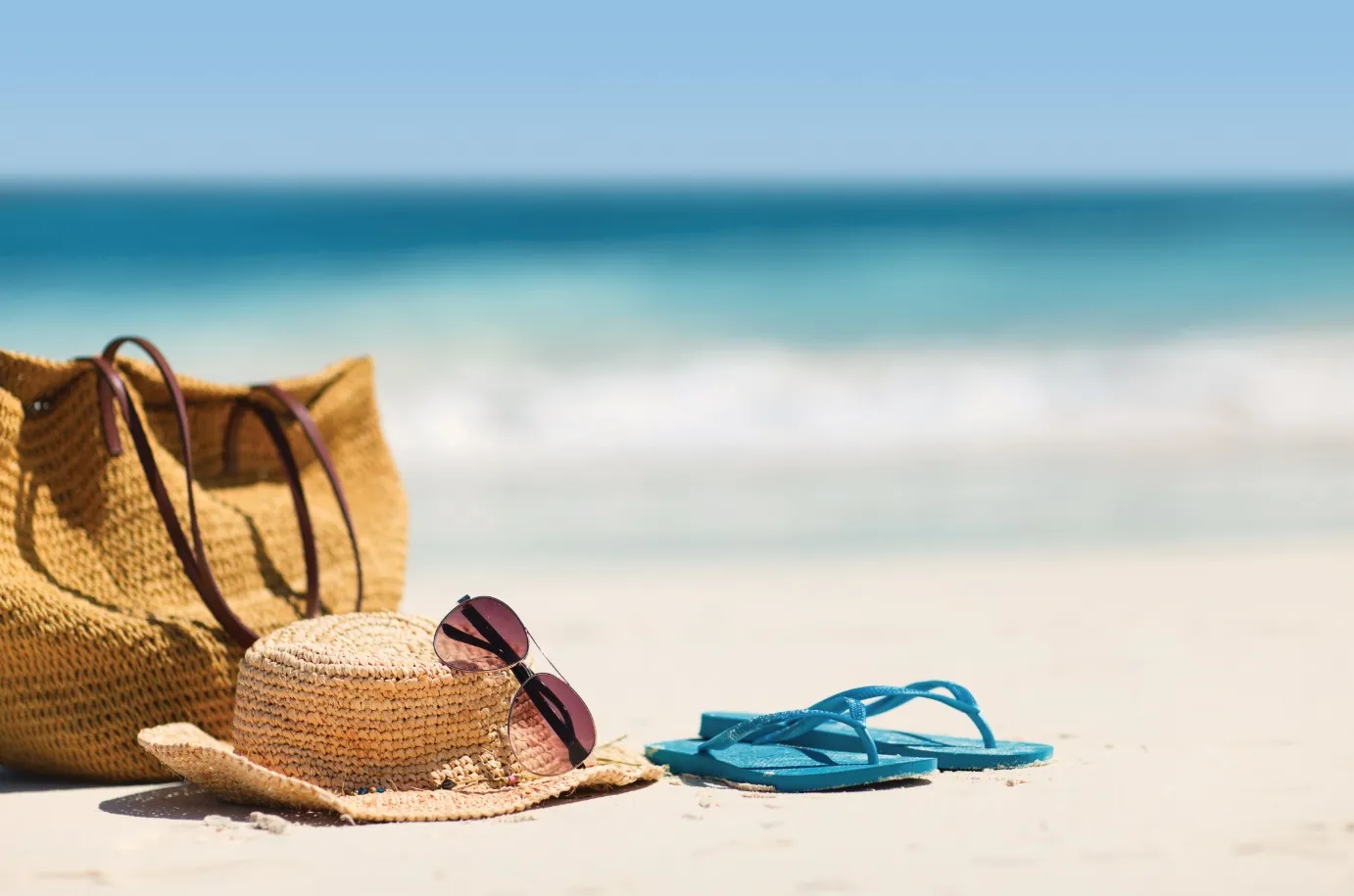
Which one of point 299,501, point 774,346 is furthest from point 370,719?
point 774,346

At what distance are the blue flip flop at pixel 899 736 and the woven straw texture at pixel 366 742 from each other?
330 millimetres

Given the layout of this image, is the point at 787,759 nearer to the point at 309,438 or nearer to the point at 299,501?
the point at 299,501

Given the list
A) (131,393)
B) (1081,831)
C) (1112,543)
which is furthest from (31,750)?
(1112,543)

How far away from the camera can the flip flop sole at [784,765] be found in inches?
107

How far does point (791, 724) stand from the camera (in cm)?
294

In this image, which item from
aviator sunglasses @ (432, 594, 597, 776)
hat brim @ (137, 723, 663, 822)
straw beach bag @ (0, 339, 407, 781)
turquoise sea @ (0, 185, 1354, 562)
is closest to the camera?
hat brim @ (137, 723, 663, 822)

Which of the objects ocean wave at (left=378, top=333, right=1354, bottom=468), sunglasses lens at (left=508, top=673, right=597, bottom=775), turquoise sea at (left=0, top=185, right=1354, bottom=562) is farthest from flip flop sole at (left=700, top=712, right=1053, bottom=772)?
ocean wave at (left=378, top=333, right=1354, bottom=468)

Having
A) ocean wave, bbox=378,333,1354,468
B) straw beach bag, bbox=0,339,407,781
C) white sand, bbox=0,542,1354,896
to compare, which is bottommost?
white sand, bbox=0,542,1354,896

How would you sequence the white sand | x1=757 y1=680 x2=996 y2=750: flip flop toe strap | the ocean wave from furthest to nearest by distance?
1. the ocean wave
2. x1=757 y1=680 x2=996 y2=750: flip flop toe strap
3. the white sand

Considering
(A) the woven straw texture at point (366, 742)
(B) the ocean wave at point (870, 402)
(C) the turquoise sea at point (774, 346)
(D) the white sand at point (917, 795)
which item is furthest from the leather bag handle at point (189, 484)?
(B) the ocean wave at point (870, 402)

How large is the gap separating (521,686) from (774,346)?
10247 millimetres

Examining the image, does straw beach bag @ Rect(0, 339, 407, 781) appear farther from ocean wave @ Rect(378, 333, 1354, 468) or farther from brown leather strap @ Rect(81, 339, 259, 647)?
ocean wave @ Rect(378, 333, 1354, 468)

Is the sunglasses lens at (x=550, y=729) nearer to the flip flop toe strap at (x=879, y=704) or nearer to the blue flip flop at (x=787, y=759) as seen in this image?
the blue flip flop at (x=787, y=759)

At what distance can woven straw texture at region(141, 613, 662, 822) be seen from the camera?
104 inches
